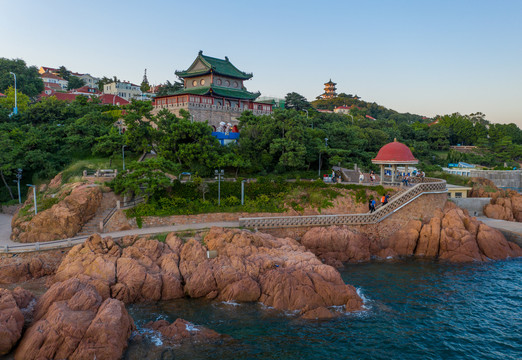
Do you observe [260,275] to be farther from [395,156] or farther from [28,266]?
[395,156]

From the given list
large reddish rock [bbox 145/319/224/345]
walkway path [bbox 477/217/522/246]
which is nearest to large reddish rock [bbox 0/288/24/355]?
large reddish rock [bbox 145/319/224/345]

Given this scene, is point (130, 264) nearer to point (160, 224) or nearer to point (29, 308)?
point (29, 308)

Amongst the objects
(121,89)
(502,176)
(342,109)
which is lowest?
(502,176)

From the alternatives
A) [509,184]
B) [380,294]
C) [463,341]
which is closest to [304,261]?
[380,294]

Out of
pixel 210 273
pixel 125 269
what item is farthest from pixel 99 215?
pixel 210 273

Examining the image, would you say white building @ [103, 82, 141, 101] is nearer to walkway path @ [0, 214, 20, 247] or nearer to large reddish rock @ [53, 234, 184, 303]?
walkway path @ [0, 214, 20, 247]

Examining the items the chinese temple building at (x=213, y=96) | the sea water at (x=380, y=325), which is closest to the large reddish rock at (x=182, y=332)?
the sea water at (x=380, y=325)

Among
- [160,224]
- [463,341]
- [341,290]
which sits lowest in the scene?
[463,341]
